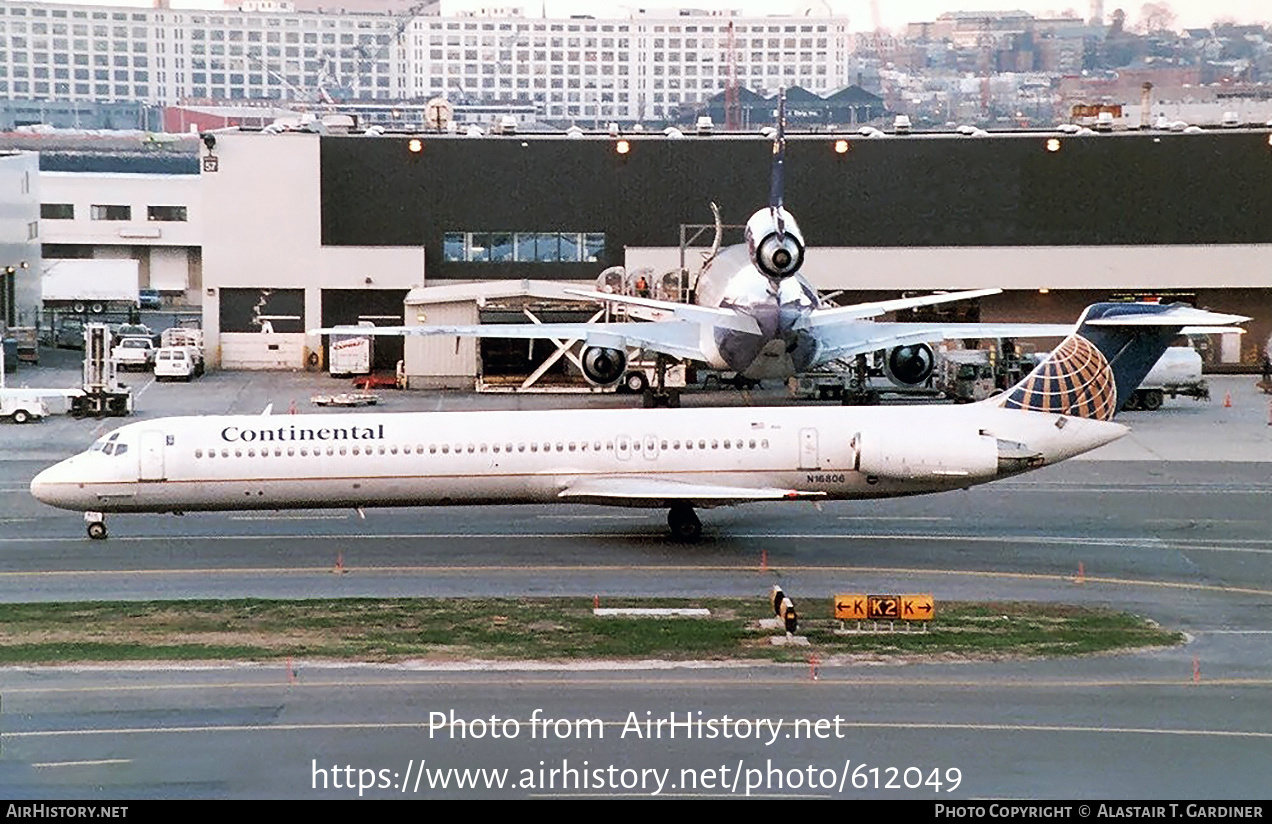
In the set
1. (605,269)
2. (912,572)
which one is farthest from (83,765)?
(605,269)

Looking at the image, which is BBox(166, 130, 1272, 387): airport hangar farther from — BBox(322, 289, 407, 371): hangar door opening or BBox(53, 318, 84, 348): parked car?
BBox(53, 318, 84, 348): parked car

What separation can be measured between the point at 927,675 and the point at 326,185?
54.6m

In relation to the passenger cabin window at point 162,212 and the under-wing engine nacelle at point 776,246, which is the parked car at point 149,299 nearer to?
the passenger cabin window at point 162,212

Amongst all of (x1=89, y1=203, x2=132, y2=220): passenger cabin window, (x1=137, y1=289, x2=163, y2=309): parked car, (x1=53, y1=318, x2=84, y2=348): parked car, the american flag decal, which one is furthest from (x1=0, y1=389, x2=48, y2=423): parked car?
(x1=89, y1=203, x2=132, y2=220): passenger cabin window

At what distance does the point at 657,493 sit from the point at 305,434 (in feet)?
27.3

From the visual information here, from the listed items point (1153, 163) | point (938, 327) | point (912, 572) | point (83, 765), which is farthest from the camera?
point (1153, 163)

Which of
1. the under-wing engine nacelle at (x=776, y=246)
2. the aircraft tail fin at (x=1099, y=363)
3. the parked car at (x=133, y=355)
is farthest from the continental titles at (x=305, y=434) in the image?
the parked car at (x=133, y=355)

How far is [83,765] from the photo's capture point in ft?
93.5

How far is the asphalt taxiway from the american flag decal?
11.3 feet

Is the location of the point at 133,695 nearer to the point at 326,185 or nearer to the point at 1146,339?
the point at 1146,339

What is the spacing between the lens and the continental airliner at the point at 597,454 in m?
45.4

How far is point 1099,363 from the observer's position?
→ 45.9 meters

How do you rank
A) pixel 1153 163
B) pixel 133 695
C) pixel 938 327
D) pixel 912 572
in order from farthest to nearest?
pixel 1153 163 → pixel 938 327 → pixel 912 572 → pixel 133 695

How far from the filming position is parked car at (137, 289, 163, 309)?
4744 inches
